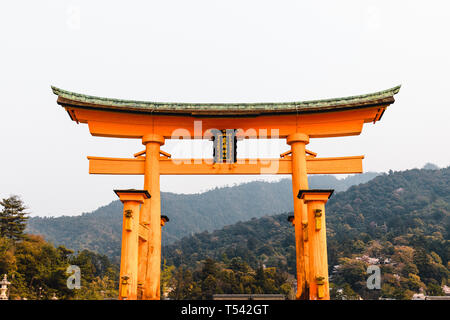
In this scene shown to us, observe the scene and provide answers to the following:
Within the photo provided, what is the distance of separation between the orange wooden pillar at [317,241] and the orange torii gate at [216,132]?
897 mm

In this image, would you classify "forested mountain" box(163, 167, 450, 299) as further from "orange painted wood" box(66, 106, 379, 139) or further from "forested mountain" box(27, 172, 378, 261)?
"orange painted wood" box(66, 106, 379, 139)

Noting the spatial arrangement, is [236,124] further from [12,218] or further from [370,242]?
[370,242]

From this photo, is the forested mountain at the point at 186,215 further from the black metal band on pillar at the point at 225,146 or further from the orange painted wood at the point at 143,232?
the black metal band on pillar at the point at 225,146

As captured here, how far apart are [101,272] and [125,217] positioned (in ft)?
151

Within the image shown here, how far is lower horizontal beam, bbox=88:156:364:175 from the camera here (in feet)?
31.6

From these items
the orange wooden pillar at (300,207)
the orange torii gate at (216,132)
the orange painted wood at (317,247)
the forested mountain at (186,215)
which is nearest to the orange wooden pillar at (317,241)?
the orange painted wood at (317,247)

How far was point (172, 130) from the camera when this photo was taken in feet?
32.7

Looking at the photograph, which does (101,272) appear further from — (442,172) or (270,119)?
(442,172)

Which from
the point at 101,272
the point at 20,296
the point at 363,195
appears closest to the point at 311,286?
the point at 20,296

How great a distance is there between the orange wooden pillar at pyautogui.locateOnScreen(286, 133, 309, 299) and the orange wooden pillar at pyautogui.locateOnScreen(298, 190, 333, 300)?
67 centimetres

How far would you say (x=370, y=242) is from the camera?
53.6m

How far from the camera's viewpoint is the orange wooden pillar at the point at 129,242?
7.65m

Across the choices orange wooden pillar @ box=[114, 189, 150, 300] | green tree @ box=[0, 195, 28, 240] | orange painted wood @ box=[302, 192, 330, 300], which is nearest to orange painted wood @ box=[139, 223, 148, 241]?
orange wooden pillar @ box=[114, 189, 150, 300]

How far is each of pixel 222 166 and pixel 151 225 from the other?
217 cm
